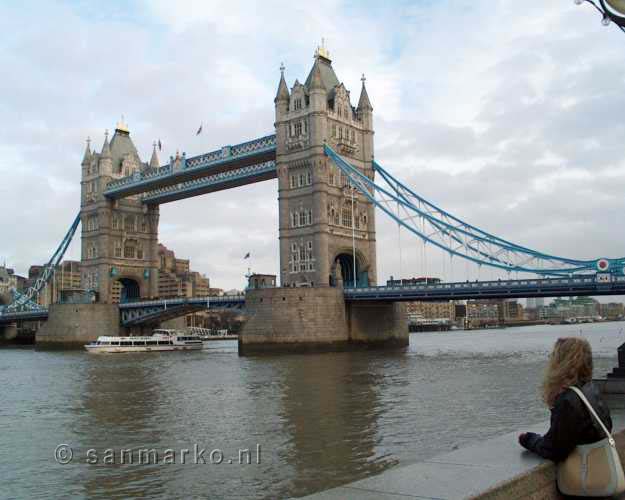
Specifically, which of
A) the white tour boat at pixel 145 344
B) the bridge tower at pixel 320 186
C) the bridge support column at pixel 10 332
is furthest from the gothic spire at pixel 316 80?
the bridge support column at pixel 10 332

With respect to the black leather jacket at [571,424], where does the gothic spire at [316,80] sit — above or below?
above

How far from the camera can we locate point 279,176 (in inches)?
2215

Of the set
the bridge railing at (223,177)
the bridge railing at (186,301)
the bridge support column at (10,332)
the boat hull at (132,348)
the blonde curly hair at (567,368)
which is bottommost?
the boat hull at (132,348)

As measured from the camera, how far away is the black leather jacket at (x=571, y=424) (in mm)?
4898

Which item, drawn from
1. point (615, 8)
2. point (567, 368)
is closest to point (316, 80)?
point (615, 8)

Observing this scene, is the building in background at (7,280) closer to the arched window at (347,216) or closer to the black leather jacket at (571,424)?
the arched window at (347,216)

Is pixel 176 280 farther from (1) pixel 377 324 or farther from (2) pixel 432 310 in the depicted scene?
(1) pixel 377 324

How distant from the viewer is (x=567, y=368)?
16.8 feet

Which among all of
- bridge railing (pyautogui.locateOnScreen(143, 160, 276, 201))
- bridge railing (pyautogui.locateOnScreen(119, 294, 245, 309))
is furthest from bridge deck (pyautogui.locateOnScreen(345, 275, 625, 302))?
bridge railing (pyautogui.locateOnScreen(143, 160, 276, 201))

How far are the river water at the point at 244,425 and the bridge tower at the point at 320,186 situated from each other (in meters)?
22.2

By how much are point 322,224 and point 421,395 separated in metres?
31.7

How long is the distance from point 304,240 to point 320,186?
451 centimetres

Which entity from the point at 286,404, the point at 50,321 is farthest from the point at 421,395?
the point at 50,321

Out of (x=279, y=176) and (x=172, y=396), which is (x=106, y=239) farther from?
(x=172, y=396)
